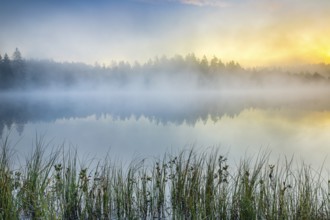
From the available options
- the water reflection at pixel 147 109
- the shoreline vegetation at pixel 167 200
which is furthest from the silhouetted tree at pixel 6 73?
the shoreline vegetation at pixel 167 200

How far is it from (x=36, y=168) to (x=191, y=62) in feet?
379

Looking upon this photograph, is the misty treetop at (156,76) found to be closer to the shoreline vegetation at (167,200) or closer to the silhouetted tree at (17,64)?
the silhouetted tree at (17,64)

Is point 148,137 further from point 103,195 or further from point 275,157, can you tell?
point 103,195

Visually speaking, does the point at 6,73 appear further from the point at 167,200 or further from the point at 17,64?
the point at 167,200

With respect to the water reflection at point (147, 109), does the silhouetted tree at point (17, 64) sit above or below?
above

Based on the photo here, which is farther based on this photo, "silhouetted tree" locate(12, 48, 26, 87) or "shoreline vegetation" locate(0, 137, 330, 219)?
"silhouetted tree" locate(12, 48, 26, 87)

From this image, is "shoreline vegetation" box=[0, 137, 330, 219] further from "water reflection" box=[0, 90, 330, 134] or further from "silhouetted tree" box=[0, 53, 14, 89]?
"silhouetted tree" box=[0, 53, 14, 89]

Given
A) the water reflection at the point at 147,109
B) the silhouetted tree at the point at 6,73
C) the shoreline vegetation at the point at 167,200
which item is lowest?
the shoreline vegetation at the point at 167,200

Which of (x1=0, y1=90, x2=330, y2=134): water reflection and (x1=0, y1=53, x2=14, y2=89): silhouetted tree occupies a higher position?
(x1=0, y1=53, x2=14, y2=89): silhouetted tree

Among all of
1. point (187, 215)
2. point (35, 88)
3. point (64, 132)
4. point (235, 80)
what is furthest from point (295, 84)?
point (187, 215)

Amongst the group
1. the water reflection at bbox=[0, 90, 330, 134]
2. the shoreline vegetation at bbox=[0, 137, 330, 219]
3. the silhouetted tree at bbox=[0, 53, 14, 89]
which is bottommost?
the shoreline vegetation at bbox=[0, 137, 330, 219]

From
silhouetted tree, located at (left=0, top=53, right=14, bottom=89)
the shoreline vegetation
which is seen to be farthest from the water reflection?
silhouetted tree, located at (left=0, top=53, right=14, bottom=89)

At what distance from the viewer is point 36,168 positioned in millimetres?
4867

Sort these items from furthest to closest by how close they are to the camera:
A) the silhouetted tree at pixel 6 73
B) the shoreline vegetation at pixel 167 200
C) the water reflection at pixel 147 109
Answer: the silhouetted tree at pixel 6 73 → the water reflection at pixel 147 109 → the shoreline vegetation at pixel 167 200
